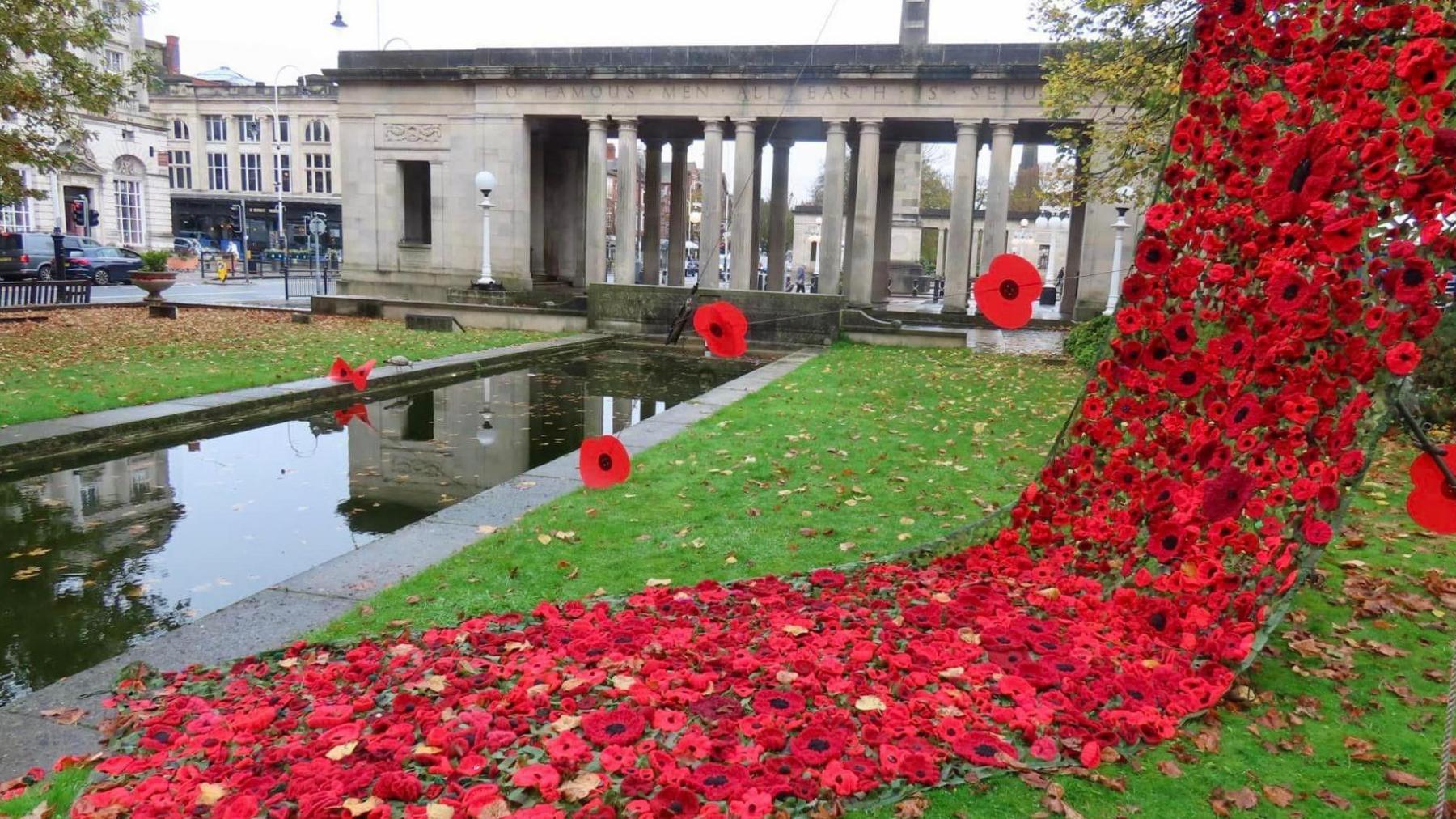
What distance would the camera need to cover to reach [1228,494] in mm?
4426

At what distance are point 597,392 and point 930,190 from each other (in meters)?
59.0

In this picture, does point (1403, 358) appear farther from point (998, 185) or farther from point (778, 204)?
point (778, 204)

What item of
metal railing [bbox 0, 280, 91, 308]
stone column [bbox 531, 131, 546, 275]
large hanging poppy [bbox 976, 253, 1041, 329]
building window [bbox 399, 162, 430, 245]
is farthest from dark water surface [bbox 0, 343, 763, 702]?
building window [bbox 399, 162, 430, 245]

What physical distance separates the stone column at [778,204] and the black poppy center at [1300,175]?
29.7m

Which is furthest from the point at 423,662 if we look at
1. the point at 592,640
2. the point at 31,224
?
the point at 31,224

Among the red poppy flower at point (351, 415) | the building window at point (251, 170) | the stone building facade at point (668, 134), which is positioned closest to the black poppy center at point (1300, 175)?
the red poppy flower at point (351, 415)

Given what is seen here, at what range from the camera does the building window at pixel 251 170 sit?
249ft

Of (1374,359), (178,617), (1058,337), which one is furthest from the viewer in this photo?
(1058,337)

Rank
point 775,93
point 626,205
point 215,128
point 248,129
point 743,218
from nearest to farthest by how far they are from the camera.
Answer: point 775,93
point 743,218
point 626,205
point 248,129
point 215,128

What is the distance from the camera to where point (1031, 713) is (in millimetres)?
3709

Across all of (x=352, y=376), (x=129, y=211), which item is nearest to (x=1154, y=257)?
(x=352, y=376)

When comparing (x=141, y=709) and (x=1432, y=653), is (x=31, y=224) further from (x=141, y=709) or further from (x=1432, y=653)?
(x=1432, y=653)

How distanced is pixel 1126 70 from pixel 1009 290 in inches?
385

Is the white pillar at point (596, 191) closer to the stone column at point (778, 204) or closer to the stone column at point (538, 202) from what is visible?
the stone column at point (538, 202)
